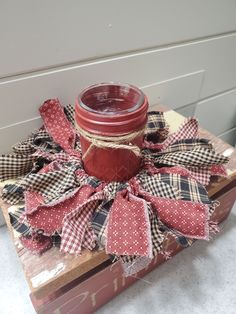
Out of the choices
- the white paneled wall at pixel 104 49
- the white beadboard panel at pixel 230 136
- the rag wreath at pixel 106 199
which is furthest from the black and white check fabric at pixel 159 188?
the white beadboard panel at pixel 230 136

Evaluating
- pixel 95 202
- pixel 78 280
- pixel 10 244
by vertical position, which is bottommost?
pixel 10 244

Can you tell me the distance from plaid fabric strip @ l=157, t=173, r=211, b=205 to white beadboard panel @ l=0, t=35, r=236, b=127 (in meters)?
0.23

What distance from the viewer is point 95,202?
1.23ft

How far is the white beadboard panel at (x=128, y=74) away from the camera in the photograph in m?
0.45

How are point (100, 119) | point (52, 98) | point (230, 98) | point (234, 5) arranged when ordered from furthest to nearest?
point (230, 98) < point (234, 5) < point (52, 98) < point (100, 119)

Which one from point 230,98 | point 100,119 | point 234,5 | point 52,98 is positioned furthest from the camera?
point 230,98

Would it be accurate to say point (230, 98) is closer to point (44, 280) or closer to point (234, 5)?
point (234, 5)

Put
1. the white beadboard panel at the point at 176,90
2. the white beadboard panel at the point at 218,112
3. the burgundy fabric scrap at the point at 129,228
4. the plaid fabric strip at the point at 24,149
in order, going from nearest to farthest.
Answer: the burgundy fabric scrap at the point at 129,228 → the plaid fabric strip at the point at 24,149 → the white beadboard panel at the point at 176,90 → the white beadboard panel at the point at 218,112

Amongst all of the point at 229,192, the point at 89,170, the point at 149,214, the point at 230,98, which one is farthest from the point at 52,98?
the point at 230,98

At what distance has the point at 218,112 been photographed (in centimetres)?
81

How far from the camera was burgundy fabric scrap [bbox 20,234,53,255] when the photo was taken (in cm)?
35

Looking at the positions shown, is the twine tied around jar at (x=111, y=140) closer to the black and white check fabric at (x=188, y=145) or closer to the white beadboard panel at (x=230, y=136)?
the black and white check fabric at (x=188, y=145)

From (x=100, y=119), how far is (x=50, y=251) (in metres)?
0.19

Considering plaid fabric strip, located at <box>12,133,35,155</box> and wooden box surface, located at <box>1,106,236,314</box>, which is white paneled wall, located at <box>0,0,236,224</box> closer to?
plaid fabric strip, located at <box>12,133,35,155</box>
